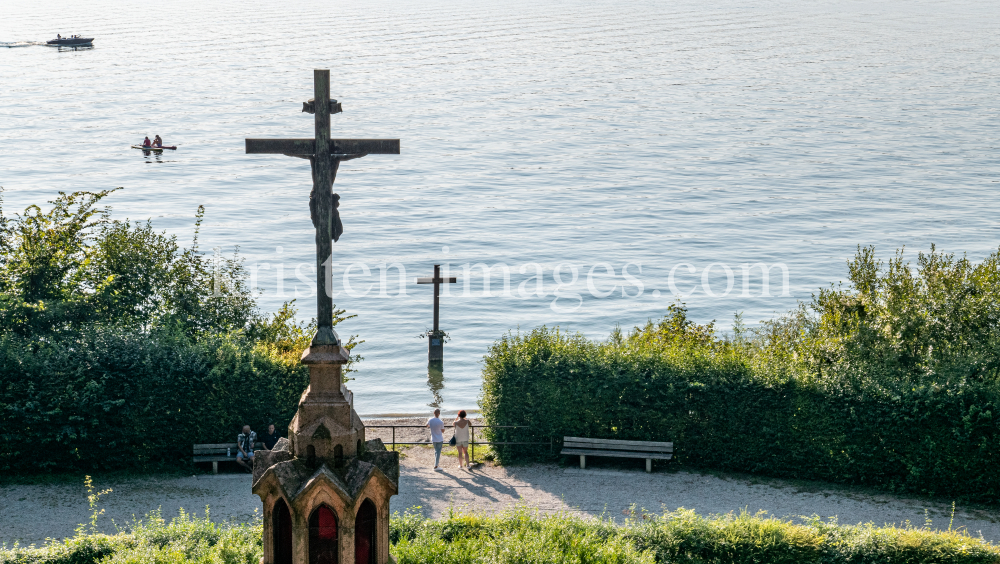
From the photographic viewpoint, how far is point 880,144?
299 feet

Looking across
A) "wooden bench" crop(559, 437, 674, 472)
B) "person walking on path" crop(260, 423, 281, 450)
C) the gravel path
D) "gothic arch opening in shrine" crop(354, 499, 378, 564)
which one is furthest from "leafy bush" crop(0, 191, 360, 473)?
"gothic arch opening in shrine" crop(354, 499, 378, 564)

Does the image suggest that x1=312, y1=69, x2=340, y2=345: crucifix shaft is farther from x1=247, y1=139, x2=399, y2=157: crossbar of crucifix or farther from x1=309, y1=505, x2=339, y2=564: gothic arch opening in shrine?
x1=309, y1=505, x2=339, y2=564: gothic arch opening in shrine

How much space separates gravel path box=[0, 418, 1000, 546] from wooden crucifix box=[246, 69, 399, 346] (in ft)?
28.8

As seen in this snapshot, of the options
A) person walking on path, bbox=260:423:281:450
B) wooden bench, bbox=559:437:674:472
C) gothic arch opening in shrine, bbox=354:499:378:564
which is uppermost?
gothic arch opening in shrine, bbox=354:499:378:564

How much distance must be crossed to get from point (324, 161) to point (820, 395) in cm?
1350

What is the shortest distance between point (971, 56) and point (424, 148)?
85025 millimetres

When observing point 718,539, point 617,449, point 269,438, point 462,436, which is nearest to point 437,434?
point 462,436

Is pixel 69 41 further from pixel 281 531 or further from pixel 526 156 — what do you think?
pixel 281 531

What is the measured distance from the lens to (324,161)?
1038 cm

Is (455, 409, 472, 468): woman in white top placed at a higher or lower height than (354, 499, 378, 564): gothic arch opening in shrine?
lower

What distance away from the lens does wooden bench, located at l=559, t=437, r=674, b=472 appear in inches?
841

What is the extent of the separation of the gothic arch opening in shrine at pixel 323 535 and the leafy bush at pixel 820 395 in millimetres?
11975

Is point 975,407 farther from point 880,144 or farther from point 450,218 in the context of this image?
point 880,144

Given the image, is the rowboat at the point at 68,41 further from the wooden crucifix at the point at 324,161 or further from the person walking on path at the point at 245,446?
the wooden crucifix at the point at 324,161
